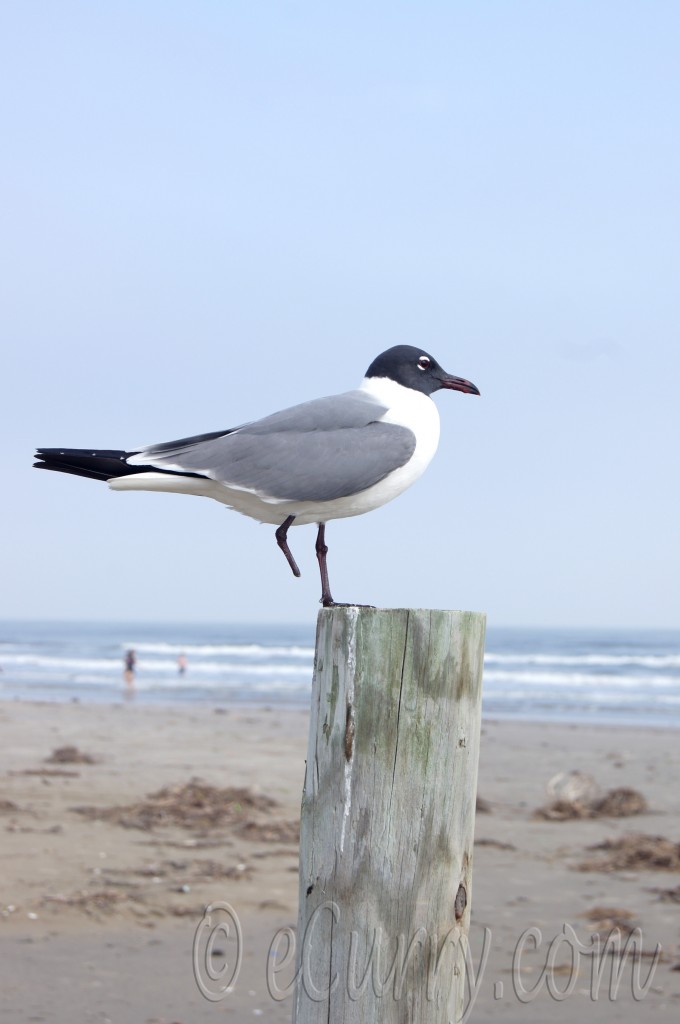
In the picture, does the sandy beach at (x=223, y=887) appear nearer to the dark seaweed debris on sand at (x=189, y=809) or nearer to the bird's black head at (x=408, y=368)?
the dark seaweed debris on sand at (x=189, y=809)

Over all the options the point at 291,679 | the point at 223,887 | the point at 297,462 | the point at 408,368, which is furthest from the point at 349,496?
the point at 291,679

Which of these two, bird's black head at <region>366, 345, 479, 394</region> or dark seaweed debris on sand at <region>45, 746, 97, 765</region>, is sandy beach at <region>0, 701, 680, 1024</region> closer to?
dark seaweed debris on sand at <region>45, 746, 97, 765</region>

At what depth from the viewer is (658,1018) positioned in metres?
5.77

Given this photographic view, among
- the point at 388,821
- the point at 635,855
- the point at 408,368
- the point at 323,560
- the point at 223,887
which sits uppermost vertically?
the point at 408,368

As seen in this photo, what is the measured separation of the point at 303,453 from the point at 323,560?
51 cm

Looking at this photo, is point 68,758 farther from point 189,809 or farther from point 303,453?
point 303,453

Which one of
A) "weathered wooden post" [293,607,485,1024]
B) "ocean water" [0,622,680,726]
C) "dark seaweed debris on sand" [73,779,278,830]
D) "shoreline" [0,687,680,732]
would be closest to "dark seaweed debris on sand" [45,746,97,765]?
"dark seaweed debris on sand" [73,779,278,830]

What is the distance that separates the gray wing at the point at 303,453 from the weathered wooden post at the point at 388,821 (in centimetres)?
152

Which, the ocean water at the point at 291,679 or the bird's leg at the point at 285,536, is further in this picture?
the ocean water at the point at 291,679

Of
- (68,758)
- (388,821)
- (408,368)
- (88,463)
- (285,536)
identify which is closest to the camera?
(388,821)

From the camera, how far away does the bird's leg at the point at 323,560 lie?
14.0 feet

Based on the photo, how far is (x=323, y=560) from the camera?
4.62 metres

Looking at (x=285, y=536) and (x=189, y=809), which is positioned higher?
(x=285, y=536)

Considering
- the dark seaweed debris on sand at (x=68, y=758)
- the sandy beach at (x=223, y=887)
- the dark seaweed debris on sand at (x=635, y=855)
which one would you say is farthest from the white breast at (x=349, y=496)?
the dark seaweed debris on sand at (x=68, y=758)
